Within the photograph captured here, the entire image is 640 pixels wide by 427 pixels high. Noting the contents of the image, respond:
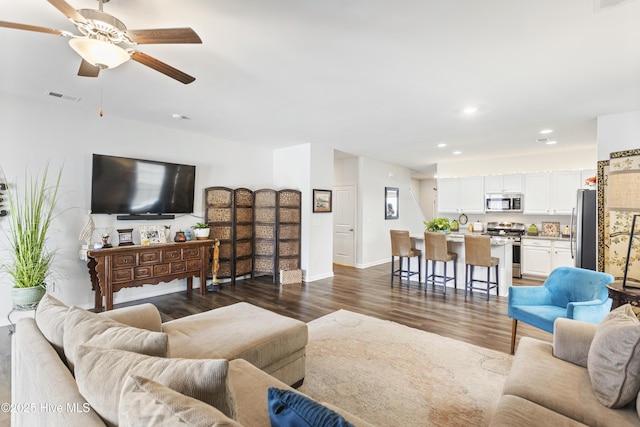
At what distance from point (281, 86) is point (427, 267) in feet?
13.4

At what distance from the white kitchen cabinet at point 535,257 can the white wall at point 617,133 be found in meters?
2.57

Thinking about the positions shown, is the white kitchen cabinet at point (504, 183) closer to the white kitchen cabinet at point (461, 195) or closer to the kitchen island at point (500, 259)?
the white kitchen cabinet at point (461, 195)

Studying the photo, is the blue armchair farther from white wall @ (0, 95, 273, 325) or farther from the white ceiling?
white wall @ (0, 95, 273, 325)

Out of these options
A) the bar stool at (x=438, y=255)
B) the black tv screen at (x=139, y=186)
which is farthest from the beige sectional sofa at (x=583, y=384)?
the black tv screen at (x=139, y=186)

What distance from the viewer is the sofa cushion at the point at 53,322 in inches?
56.7

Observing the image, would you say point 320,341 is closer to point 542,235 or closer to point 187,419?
point 187,419

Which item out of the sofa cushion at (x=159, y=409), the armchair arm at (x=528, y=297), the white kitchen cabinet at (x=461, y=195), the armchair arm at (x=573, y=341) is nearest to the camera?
the sofa cushion at (x=159, y=409)

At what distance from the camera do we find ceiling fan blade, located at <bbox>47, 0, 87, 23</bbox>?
156 centimetres

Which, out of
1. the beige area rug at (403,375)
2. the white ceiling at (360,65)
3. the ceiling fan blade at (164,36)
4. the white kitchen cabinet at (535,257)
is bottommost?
the beige area rug at (403,375)

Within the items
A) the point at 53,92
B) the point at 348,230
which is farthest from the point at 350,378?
the point at 348,230

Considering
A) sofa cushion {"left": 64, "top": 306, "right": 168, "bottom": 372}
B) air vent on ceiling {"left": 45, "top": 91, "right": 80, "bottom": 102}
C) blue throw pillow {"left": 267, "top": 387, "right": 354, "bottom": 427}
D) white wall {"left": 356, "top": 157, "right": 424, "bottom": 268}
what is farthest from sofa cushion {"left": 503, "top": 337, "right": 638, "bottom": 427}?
white wall {"left": 356, "top": 157, "right": 424, "bottom": 268}

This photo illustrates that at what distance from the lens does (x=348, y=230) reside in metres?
7.63

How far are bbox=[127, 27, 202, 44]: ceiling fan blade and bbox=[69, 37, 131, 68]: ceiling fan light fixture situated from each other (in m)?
0.13

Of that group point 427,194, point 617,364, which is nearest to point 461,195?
point 427,194
